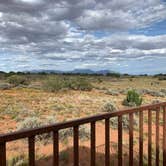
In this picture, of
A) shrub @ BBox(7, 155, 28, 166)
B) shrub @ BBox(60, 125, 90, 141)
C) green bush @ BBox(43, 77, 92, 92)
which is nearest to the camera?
shrub @ BBox(7, 155, 28, 166)

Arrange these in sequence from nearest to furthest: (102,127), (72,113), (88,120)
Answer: (88,120) → (102,127) → (72,113)

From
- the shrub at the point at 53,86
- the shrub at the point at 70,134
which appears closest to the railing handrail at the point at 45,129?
the shrub at the point at 70,134

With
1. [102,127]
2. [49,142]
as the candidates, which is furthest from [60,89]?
[49,142]

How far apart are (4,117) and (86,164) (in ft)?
24.0

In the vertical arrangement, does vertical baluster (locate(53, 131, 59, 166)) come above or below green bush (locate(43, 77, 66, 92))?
above

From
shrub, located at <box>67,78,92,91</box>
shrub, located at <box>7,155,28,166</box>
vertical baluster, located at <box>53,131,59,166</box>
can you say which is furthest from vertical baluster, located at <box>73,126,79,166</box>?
shrub, located at <box>67,78,92,91</box>

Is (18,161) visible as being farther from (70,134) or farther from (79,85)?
(79,85)

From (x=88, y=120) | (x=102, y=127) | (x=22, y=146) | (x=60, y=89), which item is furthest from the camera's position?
(x=60, y=89)

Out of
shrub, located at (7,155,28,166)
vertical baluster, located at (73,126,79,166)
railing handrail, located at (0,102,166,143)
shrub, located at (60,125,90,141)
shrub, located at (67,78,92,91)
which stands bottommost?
shrub, located at (7,155,28,166)

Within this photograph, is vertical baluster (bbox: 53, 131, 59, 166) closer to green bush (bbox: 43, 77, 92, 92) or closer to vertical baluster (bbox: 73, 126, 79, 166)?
vertical baluster (bbox: 73, 126, 79, 166)

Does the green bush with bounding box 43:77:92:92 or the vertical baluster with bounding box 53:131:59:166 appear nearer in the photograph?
the vertical baluster with bounding box 53:131:59:166

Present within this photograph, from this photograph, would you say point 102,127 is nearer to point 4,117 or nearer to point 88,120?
point 4,117

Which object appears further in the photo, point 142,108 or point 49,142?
point 49,142

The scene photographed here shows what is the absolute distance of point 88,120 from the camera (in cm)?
244
